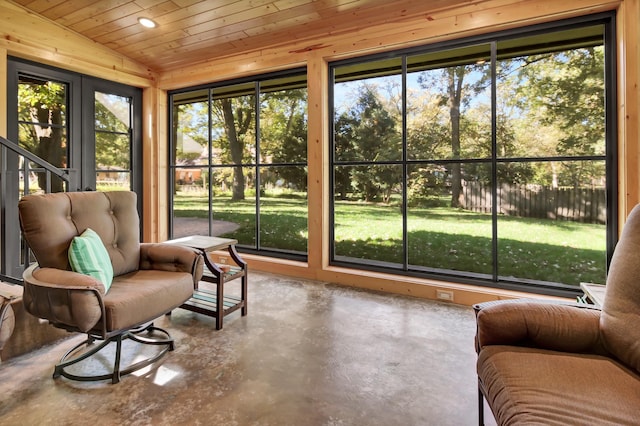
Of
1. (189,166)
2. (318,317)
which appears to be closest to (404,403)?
(318,317)

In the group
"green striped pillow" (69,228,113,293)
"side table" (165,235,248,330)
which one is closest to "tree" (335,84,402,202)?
"side table" (165,235,248,330)

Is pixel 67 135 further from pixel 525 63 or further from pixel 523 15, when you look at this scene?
pixel 525 63

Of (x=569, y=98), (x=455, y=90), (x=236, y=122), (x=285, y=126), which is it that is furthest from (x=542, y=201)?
(x=236, y=122)

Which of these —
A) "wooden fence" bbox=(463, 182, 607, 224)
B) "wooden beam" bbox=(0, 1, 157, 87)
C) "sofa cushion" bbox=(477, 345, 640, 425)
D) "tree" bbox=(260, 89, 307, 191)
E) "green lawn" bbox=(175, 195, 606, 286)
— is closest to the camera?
"sofa cushion" bbox=(477, 345, 640, 425)

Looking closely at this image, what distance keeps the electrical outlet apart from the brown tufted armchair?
2.25 m

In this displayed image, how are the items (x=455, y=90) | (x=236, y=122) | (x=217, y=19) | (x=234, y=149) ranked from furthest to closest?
1. (x=234, y=149)
2. (x=236, y=122)
3. (x=455, y=90)
4. (x=217, y=19)

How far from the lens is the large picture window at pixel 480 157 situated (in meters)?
5.05

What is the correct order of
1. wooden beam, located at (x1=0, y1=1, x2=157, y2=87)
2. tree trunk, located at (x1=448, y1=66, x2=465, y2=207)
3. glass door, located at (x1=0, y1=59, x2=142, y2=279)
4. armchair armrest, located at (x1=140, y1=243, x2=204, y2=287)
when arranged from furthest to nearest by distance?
1. tree trunk, located at (x1=448, y1=66, x2=465, y2=207)
2. glass door, located at (x1=0, y1=59, x2=142, y2=279)
3. wooden beam, located at (x1=0, y1=1, x2=157, y2=87)
4. armchair armrest, located at (x1=140, y1=243, x2=204, y2=287)

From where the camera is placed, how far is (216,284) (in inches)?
109

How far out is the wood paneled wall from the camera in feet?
8.73

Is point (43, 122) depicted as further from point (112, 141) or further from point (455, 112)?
point (455, 112)

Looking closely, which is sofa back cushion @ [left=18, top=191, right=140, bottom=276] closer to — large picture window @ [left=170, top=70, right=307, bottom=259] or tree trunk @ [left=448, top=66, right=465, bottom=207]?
large picture window @ [left=170, top=70, right=307, bottom=259]

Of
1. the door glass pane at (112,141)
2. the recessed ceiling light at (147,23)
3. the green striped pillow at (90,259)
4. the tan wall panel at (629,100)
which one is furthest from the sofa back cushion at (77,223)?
the tan wall panel at (629,100)

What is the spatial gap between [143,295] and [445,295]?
8.70 feet
